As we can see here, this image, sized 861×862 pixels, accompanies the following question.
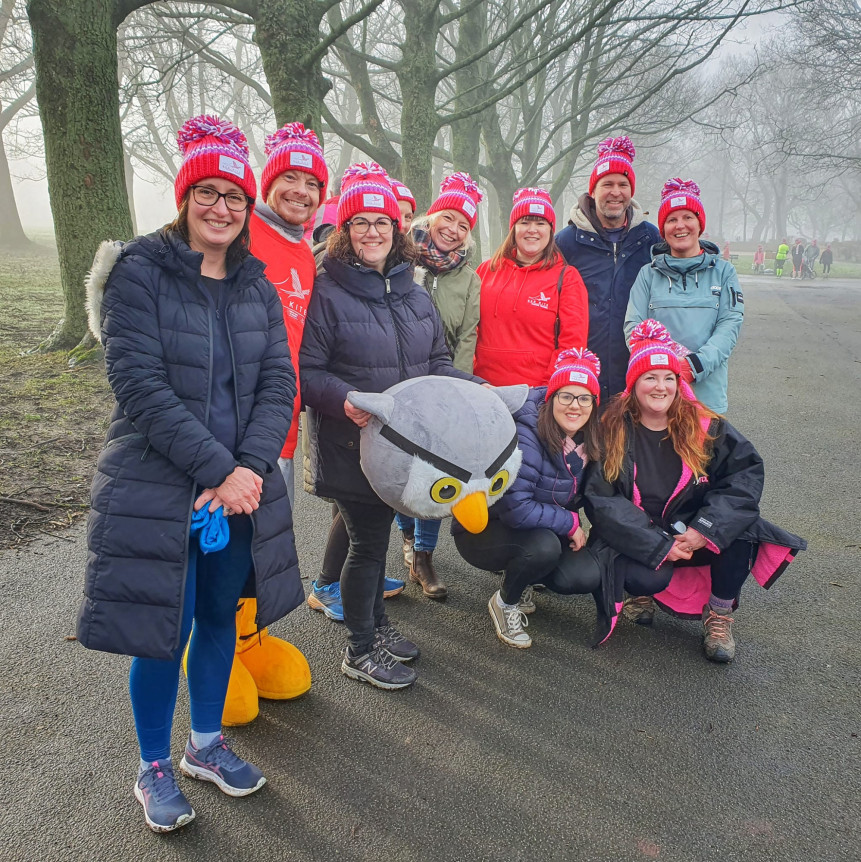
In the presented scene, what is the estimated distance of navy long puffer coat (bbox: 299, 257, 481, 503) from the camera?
2.73 metres

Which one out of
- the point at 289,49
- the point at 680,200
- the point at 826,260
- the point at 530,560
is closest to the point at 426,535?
the point at 530,560

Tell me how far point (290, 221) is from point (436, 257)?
943 millimetres

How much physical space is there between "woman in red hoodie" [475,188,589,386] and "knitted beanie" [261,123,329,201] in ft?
3.76

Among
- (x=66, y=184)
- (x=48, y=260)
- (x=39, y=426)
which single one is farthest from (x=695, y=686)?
(x=48, y=260)

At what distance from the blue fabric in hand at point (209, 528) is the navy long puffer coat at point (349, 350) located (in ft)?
2.41

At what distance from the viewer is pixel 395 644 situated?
122 inches

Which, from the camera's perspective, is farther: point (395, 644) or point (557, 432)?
point (557, 432)

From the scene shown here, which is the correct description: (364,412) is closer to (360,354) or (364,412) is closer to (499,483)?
(360,354)

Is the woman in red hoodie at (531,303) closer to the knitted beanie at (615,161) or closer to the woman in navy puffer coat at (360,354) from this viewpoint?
the knitted beanie at (615,161)

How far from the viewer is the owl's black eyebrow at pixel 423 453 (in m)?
2.46

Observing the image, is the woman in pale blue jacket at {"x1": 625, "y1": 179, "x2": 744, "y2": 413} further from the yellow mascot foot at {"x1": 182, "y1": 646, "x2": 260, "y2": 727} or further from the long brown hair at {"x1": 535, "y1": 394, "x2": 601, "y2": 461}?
the yellow mascot foot at {"x1": 182, "y1": 646, "x2": 260, "y2": 727}

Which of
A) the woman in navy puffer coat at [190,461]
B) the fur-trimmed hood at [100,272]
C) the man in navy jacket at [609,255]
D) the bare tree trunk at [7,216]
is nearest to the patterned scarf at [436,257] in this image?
the man in navy jacket at [609,255]

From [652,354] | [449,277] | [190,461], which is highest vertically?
[449,277]

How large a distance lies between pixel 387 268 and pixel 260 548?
4.23ft
